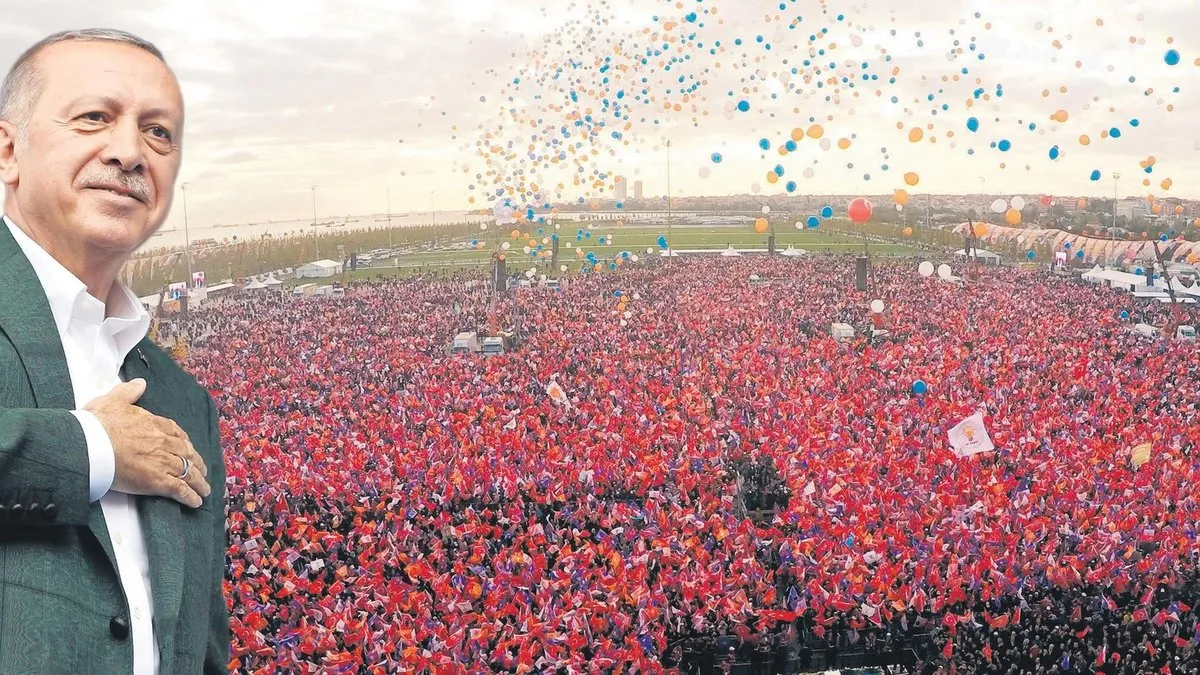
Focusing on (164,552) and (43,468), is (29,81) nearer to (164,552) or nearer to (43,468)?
(43,468)

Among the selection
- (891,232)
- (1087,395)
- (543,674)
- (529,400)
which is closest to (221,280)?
(529,400)

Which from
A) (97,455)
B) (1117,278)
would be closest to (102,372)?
(97,455)

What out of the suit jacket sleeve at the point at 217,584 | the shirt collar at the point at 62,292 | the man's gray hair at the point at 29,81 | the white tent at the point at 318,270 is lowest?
the suit jacket sleeve at the point at 217,584

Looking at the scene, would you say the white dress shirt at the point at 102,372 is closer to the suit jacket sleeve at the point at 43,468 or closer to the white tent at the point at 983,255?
the suit jacket sleeve at the point at 43,468

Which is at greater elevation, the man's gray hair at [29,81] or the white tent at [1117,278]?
the man's gray hair at [29,81]

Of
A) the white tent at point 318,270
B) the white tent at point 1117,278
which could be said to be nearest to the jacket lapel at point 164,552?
the white tent at point 318,270

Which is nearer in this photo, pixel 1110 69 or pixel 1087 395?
pixel 1110 69

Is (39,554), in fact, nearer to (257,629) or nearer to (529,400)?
(257,629)
